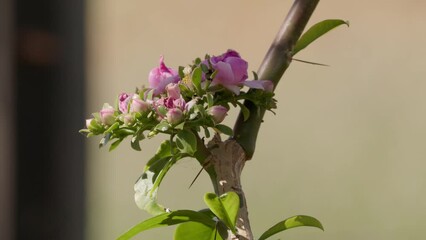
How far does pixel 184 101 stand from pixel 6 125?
0.57m

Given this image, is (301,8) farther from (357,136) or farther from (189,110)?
(357,136)

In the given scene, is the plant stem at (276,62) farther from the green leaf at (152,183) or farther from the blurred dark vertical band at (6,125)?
the blurred dark vertical band at (6,125)

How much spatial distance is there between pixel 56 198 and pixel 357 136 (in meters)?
0.44

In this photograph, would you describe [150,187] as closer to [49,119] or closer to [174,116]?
[174,116]

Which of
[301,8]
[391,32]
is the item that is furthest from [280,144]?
[301,8]

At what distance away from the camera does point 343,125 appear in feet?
3.37

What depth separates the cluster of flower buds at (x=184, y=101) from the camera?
447mm

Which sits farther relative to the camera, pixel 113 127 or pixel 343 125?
pixel 343 125

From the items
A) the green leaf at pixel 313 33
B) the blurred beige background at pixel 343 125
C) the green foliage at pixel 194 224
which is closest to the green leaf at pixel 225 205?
the green foliage at pixel 194 224

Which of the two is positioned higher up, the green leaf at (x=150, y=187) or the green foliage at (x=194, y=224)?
the green leaf at (x=150, y=187)

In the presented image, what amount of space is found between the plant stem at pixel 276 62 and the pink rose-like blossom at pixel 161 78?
6 cm

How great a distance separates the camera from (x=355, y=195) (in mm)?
1019

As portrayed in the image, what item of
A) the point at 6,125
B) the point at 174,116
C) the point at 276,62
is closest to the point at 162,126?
the point at 174,116

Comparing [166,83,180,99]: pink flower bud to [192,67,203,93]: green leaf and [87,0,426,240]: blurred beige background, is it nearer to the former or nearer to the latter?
[192,67,203,93]: green leaf
